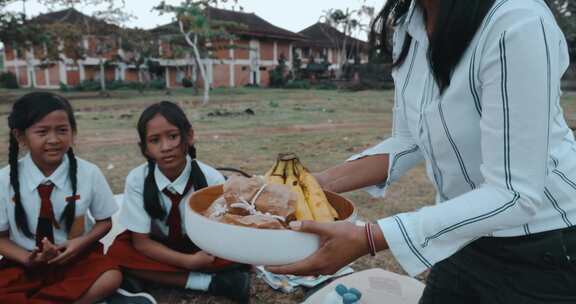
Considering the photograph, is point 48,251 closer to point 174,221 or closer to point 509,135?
point 174,221

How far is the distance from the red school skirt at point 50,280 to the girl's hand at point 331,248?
150 centimetres

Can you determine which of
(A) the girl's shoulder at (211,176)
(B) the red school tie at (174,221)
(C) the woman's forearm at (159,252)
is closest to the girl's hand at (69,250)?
(C) the woman's forearm at (159,252)

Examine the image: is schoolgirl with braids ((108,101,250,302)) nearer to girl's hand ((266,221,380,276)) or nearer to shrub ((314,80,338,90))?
girl's hand ((266,221,380,276))

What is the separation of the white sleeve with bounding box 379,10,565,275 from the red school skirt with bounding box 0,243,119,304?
1754mm

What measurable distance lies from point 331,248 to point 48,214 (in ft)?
5.75

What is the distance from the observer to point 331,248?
3.76 ft

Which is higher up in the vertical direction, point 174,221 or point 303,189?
point 303,189

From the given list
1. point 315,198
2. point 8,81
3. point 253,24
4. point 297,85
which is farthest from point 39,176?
point 253,24

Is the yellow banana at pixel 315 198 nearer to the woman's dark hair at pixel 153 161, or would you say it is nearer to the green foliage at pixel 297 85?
the woman's dark hair at pixel 153 161

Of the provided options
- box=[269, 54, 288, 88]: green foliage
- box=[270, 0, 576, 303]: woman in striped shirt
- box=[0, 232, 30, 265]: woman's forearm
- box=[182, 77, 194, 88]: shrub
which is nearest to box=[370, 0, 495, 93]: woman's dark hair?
box=[270, 0, 576, 303]: woman in striped shirt

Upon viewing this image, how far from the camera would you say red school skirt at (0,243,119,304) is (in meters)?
2.21

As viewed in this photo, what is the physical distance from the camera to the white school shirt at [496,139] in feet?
3.20

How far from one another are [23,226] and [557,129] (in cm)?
228

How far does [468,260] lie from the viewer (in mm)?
1396
